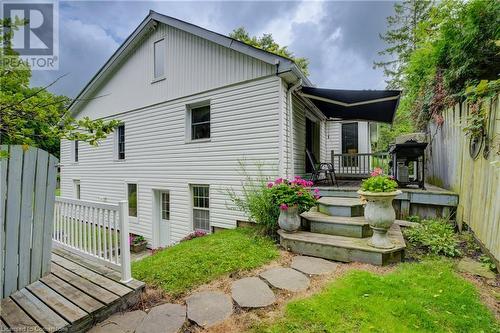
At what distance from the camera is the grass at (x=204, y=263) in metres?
3.10

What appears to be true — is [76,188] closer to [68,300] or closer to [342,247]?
[68,300]

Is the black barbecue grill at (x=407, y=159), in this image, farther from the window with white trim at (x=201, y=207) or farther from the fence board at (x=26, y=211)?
the fence board at (x=26, y=211)

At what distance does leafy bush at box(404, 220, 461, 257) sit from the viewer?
3368mm

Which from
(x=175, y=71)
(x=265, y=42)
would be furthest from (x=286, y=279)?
(x=265, y=42)

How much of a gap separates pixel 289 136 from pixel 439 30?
377cm

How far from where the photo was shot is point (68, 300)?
2574 mm

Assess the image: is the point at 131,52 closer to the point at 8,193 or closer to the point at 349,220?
the point at 8,193

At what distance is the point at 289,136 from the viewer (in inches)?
226

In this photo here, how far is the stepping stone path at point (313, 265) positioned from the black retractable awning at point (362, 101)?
11.5ft

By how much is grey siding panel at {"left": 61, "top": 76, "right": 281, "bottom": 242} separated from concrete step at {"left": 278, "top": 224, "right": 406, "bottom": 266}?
183 cm

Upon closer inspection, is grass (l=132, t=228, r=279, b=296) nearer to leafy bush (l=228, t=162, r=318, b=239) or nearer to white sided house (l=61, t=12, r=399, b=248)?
leafy bush (l=228, t=162, r=318, b=239)

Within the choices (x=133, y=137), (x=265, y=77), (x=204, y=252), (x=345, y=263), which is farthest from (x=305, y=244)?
(x=133, y=137)

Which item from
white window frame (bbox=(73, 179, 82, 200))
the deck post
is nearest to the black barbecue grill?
the deck post

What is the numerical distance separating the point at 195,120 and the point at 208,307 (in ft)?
18.1
